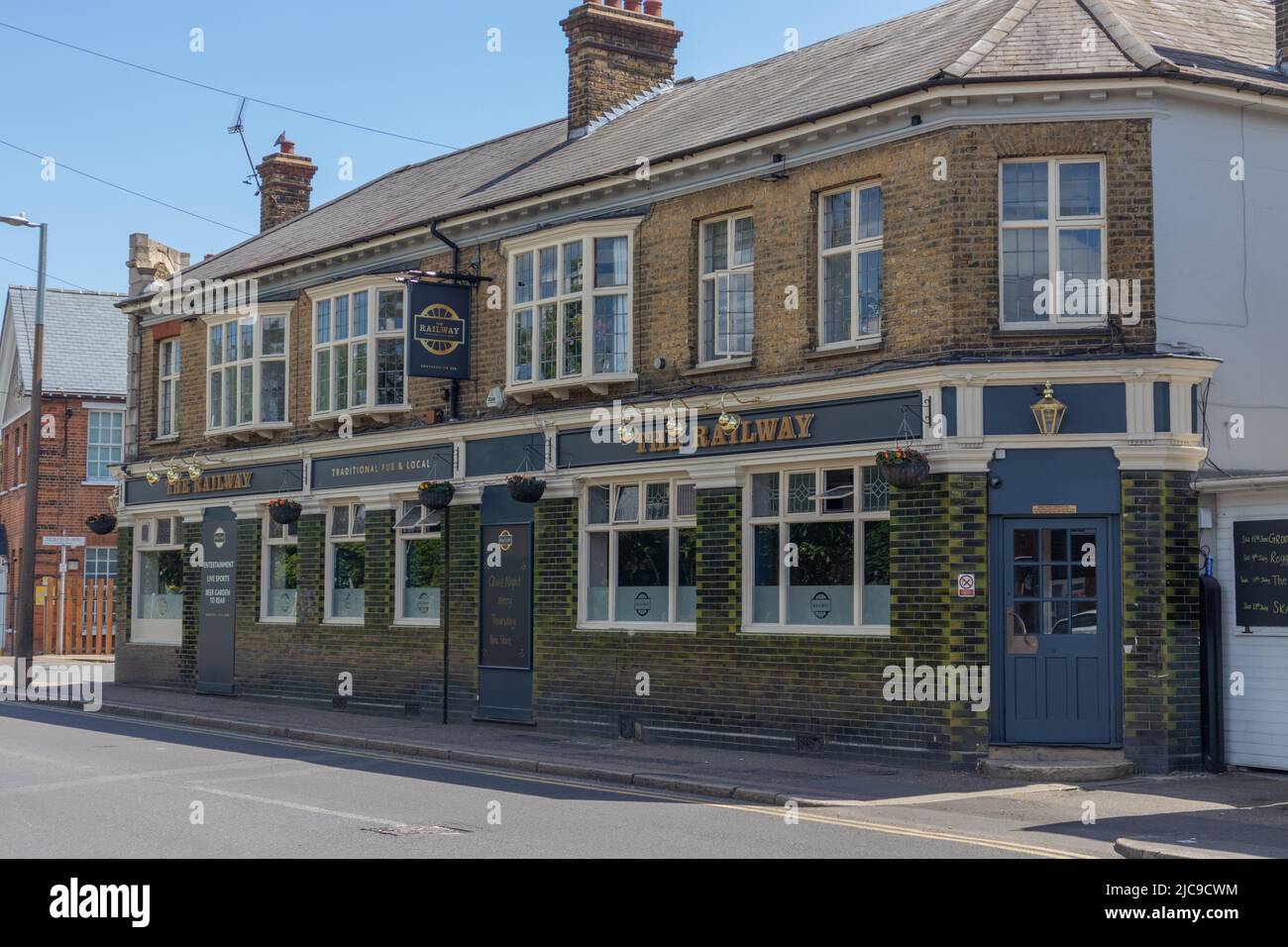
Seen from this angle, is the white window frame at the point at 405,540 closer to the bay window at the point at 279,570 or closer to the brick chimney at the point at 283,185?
the bay window at the point at 279,570

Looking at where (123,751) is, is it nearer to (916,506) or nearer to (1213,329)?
(916,506)

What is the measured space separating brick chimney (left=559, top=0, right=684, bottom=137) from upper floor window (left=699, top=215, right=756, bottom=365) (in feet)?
20.7

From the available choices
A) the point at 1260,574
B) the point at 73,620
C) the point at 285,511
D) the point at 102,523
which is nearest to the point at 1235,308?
the point at 1260,574

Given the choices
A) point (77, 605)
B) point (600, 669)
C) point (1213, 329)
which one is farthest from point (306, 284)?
point (77, 605)

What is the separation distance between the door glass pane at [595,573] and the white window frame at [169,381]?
1167cm

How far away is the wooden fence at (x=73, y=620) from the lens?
39.2 metres

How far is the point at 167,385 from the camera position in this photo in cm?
2972

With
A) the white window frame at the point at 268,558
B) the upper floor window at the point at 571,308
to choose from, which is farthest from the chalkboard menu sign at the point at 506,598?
the white window frame at the point at 268,558

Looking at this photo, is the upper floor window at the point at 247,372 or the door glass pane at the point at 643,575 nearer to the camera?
the door glass pane at the point at 643,575

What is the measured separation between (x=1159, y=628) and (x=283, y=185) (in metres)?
23.7

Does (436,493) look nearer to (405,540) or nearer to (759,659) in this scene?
(405,540)

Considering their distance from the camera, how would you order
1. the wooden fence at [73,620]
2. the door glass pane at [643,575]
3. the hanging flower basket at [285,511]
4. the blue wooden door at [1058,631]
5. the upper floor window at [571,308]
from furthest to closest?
the wooden fence at [73,620] → the hanging flower basket at [285,511] → the upper floor window at [571,308] → the door glass pane at [643,575] → the blue wooden door at [1058,631]

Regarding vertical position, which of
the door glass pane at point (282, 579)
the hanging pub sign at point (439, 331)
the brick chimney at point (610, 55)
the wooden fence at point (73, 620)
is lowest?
the wooden fence at point (73, 620)
